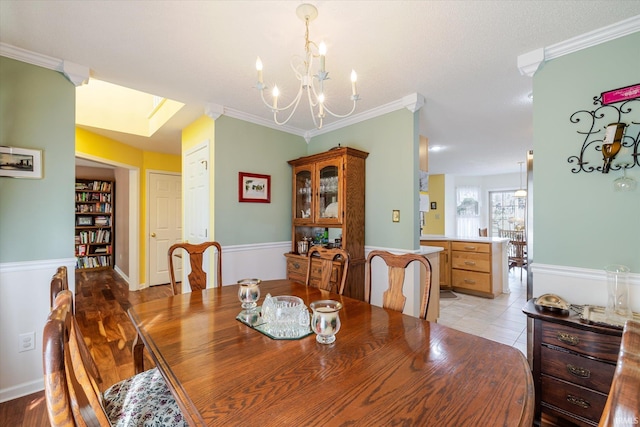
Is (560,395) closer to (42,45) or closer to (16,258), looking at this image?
(16,258)

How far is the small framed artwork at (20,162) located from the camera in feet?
6.25

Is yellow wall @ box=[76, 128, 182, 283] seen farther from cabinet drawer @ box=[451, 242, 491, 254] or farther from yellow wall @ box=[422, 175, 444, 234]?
yellow wall @ box=[422, 175, 444, 234]

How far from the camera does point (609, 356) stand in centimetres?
145

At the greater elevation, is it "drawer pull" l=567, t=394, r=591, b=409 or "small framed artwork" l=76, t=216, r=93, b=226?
"small framed artwork" l=76, t=216, r=93, b=226

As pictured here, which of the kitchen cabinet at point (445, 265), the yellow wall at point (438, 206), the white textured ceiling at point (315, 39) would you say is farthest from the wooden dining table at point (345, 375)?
the yellow wall at point (438, 206)

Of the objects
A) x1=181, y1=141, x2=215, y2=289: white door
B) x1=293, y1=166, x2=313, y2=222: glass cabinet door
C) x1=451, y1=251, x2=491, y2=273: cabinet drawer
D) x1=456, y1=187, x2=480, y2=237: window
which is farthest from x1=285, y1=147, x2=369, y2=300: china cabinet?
x1=456, y1=187, x2=480, y2=237: window

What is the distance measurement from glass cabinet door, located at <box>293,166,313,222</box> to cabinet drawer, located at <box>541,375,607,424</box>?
250 cm

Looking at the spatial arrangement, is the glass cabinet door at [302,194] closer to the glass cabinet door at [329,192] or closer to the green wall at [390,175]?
the glass cabinet door at [329,192]

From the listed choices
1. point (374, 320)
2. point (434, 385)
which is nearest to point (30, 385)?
point (374, 320)

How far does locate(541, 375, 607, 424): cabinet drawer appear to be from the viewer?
148 centimetres

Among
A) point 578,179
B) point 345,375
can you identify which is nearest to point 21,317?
point 345,375

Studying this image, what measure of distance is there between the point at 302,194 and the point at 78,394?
2943 mm

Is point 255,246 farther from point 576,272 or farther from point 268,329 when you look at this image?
point 576,272

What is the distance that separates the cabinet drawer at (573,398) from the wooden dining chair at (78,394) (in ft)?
6.48
